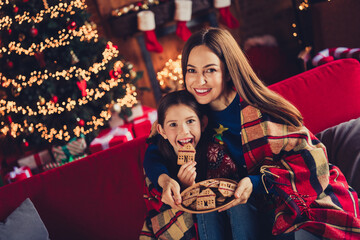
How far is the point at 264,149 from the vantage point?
4.40 feet

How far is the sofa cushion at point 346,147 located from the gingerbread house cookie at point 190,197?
882mm

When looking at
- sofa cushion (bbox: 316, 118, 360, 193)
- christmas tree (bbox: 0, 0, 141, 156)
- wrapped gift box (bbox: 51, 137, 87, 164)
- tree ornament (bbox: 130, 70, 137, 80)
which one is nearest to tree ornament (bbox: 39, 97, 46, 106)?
christmas tree (bbox: 0, 0, 141, 156)

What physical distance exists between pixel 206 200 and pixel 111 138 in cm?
204

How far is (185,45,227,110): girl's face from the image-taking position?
1.36 metres

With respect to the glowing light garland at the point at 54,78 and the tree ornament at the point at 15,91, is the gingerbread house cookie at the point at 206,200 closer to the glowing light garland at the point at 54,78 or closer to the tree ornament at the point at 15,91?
the glowing light garland at the point at 54,78

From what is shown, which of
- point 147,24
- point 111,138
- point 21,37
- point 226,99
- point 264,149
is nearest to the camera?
point 264,149

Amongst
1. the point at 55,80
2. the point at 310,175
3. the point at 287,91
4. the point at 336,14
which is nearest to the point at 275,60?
the point at 336,14

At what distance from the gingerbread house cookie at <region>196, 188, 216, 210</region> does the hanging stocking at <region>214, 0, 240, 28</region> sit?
11.4 feet

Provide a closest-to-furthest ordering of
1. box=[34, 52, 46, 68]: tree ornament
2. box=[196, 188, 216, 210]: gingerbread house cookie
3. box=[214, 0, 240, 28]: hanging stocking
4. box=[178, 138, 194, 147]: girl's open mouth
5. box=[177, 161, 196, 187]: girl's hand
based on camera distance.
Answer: box=[196, 188, 216, 210]: gingerbread house cookie → box=[177, 161, 196, 187]: girl's hand → box=[178, 138, 194, 147]: girl's open mouth → box=[34, 52, 46, 68]: tree ornament → box=[214, 0, 240, 28]: hanging stocking

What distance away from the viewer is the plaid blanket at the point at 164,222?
136cm

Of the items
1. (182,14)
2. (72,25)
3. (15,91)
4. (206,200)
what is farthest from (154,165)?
(182,14)

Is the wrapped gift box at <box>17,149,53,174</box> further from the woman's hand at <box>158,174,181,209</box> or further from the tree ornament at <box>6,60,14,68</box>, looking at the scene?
the woman's hand at <box>158,174,181,209</box>

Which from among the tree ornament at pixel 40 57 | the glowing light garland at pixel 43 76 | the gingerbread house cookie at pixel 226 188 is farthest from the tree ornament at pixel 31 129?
the gingerbread house cookie at pixel 226 188

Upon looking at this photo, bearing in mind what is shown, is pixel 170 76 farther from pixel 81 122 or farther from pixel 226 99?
pixel 226 99
